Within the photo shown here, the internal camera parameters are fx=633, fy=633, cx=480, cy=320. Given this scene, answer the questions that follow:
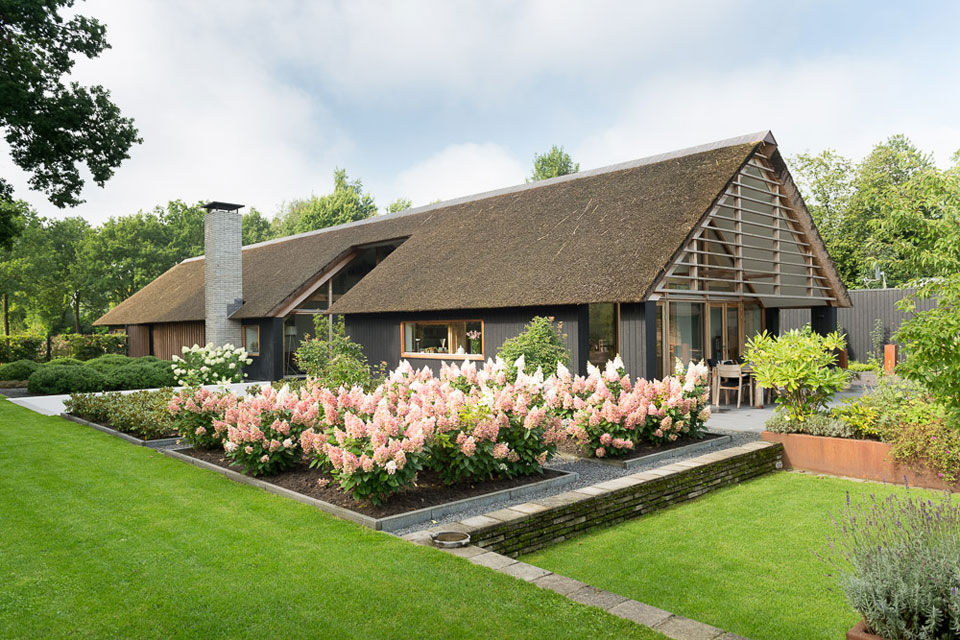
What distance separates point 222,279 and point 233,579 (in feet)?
61.6

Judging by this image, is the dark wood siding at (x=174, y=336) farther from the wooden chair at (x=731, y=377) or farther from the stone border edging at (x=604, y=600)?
the stone border edging at (x=604, y=600)

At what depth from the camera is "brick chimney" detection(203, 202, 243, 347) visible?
21.3m

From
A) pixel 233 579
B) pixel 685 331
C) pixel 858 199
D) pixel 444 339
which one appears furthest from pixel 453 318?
pixel 858 199

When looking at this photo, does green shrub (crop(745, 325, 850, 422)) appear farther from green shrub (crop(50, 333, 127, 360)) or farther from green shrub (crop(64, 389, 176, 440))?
green shrub (crop(50, 333, 127, 360))

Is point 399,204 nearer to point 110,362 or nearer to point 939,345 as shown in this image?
point 110,362

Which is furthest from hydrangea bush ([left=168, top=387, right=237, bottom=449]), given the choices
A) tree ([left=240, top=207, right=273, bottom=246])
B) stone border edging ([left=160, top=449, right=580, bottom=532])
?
tree ([left=240, top=207, right=273, bottom=246])

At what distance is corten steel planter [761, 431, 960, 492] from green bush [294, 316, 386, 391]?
598 cm

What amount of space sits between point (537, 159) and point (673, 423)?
52.0 metres

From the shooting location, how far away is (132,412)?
10828 mm

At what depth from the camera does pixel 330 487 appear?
6.68 meters

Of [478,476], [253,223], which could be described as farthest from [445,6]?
[253,223]

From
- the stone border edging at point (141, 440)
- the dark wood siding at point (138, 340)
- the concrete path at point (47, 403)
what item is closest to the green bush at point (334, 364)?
the concrete path at point (47, 403)

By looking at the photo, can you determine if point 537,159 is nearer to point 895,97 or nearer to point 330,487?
point 895,97

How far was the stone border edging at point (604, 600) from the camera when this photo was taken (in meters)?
3.43
